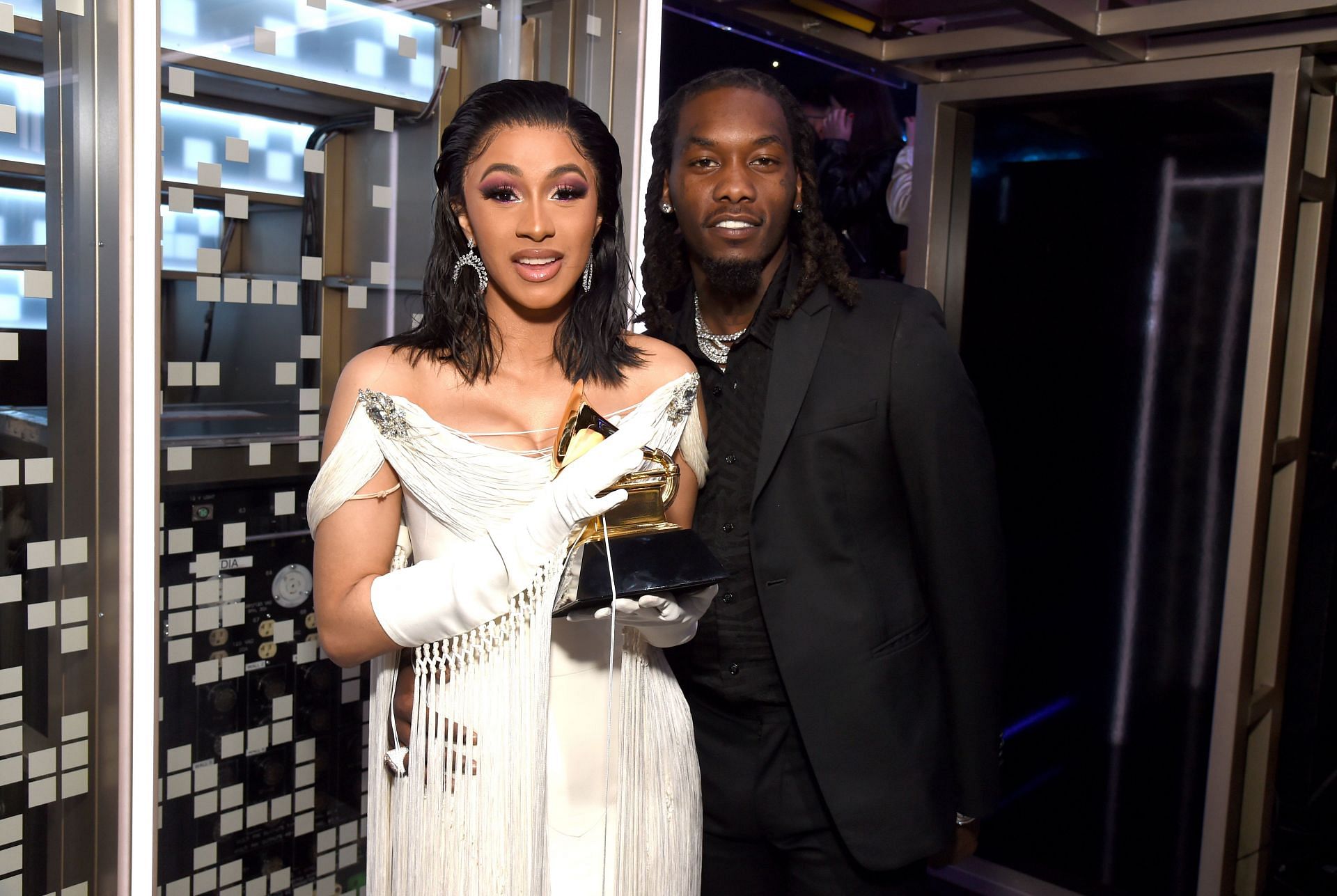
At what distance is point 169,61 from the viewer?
165cm

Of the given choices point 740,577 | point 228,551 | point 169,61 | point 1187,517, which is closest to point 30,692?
point 228,551

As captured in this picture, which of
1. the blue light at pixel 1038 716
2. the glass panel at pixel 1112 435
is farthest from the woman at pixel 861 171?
the blue light at pixel 1038 716

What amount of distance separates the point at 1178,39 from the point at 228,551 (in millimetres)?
2652

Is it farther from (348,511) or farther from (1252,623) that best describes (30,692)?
(1252,623)

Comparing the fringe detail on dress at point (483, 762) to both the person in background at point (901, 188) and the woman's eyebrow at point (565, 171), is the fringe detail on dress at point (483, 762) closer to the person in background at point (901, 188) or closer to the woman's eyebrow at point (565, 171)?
the woman's eyebrow at point (565, 171)

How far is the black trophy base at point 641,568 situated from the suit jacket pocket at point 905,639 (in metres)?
0.47

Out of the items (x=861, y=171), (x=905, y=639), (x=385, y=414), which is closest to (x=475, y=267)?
(x=385, y=414)

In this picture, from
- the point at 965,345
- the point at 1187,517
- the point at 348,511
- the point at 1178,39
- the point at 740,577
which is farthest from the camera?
the point at 965,345

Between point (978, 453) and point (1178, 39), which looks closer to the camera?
point (978, 453)

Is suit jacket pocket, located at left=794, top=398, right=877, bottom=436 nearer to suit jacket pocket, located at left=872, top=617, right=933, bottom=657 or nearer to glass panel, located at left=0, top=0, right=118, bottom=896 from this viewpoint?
suit jacket pocket, located at left=872, top=617, right=933, bottom=657

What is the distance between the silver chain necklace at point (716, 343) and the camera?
6.19 feet

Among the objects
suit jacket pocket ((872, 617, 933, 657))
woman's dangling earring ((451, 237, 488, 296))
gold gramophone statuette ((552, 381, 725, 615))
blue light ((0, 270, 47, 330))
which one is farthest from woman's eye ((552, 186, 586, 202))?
suit jacket pocket ((872, 617, 933, 657))

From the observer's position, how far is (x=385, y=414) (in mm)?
1460

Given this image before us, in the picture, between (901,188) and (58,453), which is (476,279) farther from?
(901,188)
